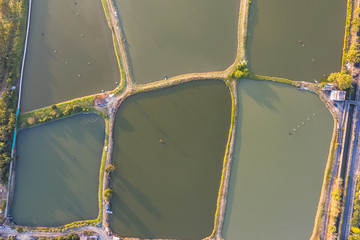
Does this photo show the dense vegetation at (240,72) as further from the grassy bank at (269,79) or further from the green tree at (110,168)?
the green tree at (110,168)

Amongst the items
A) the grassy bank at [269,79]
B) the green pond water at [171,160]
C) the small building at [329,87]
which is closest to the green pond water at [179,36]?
the green pond water at [171,160]

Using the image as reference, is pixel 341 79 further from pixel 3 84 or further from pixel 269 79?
pixel 3 84

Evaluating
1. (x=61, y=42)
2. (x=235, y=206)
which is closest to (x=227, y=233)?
(x=235, y=206)

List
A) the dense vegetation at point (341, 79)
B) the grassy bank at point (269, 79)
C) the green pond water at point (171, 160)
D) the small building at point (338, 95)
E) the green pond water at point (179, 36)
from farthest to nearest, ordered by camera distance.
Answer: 1. the green pond water at point (179, 36)
2. the green pond water at point (171, 160)
3. the grassy bank at point (269, 79)
4. the small building at point (338, 95)
5. the dense vegetation at point (341, 79)

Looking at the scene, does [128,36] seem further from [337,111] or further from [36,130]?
[337,111]

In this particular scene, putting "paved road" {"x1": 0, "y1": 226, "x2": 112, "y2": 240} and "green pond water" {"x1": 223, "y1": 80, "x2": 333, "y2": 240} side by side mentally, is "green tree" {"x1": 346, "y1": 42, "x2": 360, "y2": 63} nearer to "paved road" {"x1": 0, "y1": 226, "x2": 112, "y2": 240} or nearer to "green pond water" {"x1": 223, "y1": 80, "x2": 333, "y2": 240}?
"green pond water" {"x1": 223, "y1": 80, "x2": 333, "y2": 240}

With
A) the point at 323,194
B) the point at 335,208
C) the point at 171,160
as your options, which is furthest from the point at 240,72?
the point at 335,208
